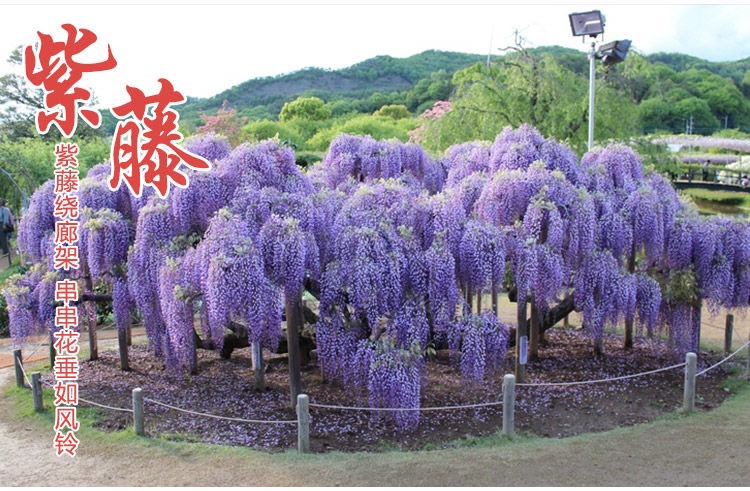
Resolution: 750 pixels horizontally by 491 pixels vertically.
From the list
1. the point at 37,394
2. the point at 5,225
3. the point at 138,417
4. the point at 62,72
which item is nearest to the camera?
the point at 138,417

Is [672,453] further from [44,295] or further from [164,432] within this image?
[44,295]

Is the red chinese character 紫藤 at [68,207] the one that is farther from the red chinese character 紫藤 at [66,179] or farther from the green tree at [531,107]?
the green tree at [531,107]

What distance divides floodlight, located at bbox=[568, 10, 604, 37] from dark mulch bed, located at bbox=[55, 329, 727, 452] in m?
6.48

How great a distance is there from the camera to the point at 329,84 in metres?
78.9

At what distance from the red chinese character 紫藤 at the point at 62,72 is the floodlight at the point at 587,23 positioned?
9510 millimetres

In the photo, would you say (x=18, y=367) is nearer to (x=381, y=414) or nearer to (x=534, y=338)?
(x=381, y=414)

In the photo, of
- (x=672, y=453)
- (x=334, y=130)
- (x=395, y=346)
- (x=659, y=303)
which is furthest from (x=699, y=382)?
(x=334, y=130)

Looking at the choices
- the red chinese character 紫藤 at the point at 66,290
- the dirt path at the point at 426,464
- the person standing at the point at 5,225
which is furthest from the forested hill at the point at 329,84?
the dirt path at the point at 426,464

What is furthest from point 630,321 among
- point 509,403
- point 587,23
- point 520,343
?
point 587,23

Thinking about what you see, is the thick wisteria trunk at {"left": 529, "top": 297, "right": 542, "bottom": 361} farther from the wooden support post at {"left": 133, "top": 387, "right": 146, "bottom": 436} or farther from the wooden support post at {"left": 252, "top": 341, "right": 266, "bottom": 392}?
the wooden support post at {"left": 133, "top": 387, "right": 146, "bottom": 436}

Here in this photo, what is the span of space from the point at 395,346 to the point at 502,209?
2.62 meters

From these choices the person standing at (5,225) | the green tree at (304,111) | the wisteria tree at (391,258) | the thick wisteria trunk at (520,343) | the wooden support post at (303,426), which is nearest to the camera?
the wooden support post at (303,426)

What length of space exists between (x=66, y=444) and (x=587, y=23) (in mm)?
12315

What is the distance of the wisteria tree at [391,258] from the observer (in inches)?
332
